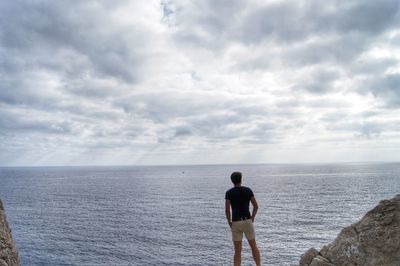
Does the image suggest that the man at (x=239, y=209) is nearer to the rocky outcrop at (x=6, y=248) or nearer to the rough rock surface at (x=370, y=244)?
the rough rock surface at (x=370, y=244)

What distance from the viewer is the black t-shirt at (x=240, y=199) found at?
11516 mm

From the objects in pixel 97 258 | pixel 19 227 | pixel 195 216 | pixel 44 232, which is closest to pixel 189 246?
pixel 97 258

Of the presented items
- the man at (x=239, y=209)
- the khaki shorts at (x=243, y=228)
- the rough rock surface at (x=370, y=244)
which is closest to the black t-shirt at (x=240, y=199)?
the man at (x=239, y=209)

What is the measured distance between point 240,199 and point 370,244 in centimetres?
525

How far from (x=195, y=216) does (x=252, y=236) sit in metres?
75.6

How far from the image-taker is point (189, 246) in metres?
58.2

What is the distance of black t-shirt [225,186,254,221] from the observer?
11.5m

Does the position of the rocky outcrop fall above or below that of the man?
below

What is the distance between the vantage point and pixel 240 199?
11.6 m

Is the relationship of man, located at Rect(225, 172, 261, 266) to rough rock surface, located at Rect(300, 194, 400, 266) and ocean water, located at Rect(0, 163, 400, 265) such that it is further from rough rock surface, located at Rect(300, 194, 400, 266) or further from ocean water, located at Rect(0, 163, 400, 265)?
ocean water, located at Rect(0, 163, 400, 265)

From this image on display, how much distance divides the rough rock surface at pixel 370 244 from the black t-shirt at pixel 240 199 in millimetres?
3769

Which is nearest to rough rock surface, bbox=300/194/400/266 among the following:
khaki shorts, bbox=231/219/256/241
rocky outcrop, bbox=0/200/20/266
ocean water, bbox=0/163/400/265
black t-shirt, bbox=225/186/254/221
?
khaki shorts, bbox=231/219/256/241

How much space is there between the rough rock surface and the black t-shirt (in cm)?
377

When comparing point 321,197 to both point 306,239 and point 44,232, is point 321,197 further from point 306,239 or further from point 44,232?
point 44,232
